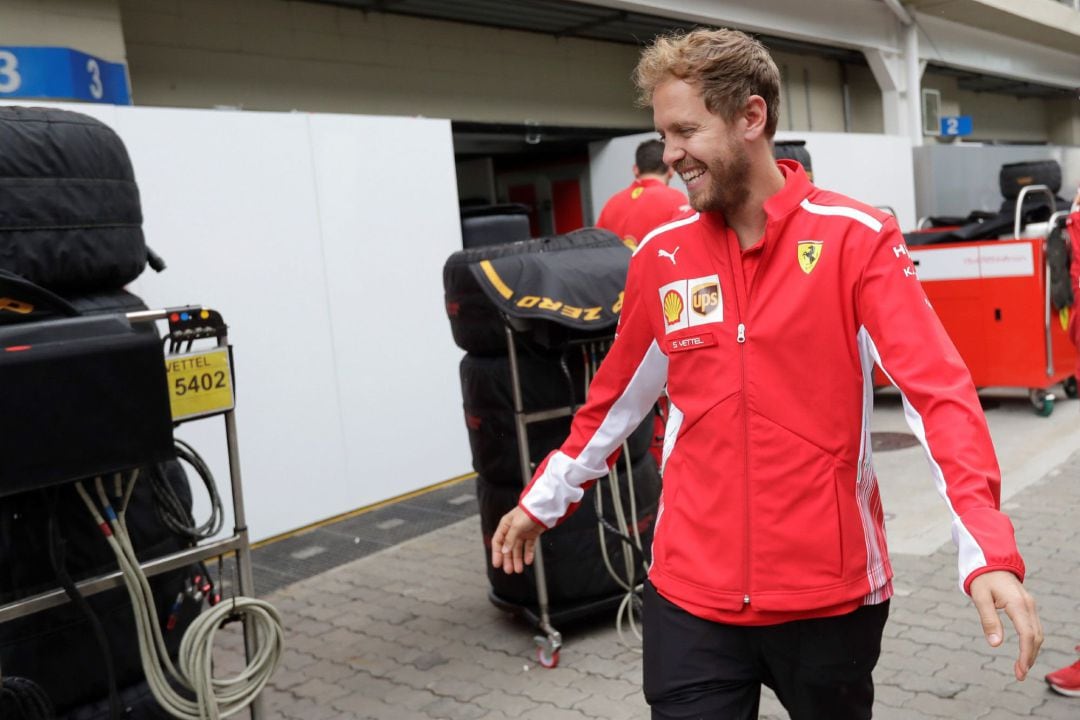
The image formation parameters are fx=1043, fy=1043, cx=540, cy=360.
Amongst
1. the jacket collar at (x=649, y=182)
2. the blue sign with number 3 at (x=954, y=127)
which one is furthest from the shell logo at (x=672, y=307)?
the blue sign with number 3 at (x=954, y=127)

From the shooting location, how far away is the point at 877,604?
2.15m

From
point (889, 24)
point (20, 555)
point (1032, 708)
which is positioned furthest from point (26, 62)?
point (889, 24)

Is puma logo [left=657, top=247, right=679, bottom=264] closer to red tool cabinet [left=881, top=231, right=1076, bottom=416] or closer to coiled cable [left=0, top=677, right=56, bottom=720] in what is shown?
coiled cable [left=0, top=677, right=56, bottom=720]

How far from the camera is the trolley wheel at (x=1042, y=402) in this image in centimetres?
826

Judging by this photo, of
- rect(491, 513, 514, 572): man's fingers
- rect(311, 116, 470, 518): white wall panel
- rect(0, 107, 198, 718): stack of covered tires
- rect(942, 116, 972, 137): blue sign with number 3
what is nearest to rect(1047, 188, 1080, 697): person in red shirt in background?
rect(491, 513, 514, 572): man's fingers

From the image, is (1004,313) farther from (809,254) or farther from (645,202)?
(809,254)

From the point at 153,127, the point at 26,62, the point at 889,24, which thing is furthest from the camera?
the point at 889,24

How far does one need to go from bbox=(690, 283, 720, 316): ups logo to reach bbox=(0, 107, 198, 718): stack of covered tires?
1734 mm

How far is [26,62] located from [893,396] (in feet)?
25.1

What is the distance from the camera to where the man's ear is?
215cm

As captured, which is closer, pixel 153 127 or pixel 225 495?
pixel 153 127

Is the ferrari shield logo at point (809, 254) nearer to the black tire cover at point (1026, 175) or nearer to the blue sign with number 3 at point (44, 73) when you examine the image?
the blue sign with number 3 at point (44, 73)

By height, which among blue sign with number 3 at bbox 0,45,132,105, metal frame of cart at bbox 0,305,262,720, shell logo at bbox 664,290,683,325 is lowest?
metal frame of cart at bbox 0,305,262,720

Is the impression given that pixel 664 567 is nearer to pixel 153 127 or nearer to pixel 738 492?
pixel 738 492
